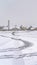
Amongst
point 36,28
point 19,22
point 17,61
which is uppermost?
point 19,22

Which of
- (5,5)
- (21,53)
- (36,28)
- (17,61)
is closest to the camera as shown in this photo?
(17,61)

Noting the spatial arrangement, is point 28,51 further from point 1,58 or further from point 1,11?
point 1,11

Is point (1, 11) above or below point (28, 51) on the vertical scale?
above

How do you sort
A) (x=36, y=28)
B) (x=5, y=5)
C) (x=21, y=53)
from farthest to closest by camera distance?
(x=36, y=28) → (x=5, y=5) → (x=21, y=53)

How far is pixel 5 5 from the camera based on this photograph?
1.70m

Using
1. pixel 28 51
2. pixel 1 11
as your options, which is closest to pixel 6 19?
pixel 1 11

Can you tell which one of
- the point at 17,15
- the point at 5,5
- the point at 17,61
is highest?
the point at 5,5

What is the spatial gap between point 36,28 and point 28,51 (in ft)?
3.06

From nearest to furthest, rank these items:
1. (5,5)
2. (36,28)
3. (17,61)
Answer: (17,61)
(5,5)
(36,28)

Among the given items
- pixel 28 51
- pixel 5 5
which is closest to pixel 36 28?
pixel 5 5

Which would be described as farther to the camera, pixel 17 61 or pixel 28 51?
pixel 28 51

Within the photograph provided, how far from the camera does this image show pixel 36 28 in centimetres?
183

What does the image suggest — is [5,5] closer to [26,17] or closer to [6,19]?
[6,19]

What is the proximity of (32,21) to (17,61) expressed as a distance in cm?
107
